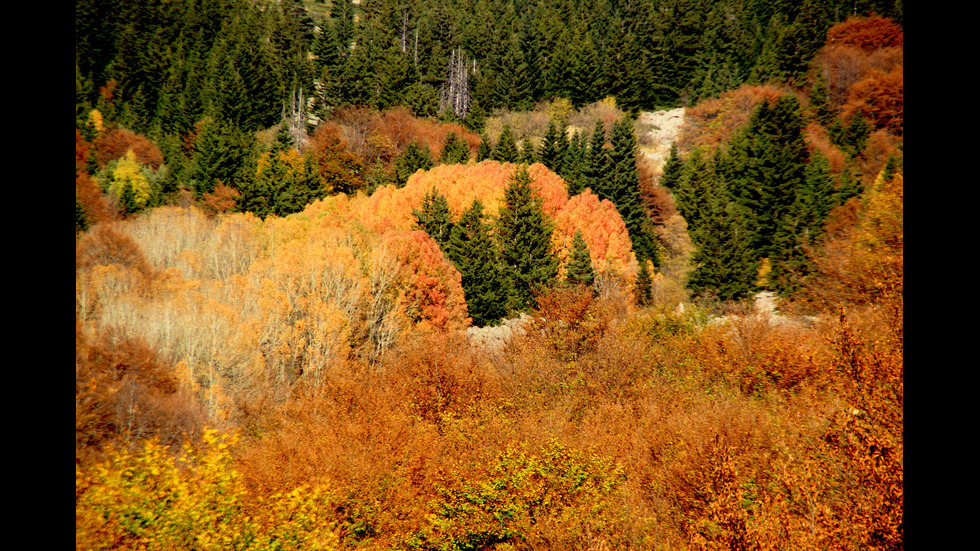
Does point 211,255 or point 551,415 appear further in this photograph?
point 211,255

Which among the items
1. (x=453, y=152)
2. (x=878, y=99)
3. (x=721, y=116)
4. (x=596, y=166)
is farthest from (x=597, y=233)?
(x=878, y=99)

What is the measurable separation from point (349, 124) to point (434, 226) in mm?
33167

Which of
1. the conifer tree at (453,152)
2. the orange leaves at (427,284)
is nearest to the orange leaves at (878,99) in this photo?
the conifer tree at (453,152)

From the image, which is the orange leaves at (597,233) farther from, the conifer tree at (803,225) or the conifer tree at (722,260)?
→ the conifer tree at (803,225)

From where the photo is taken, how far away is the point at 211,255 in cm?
4016

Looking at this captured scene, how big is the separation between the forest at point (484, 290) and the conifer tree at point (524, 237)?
1.30 ft

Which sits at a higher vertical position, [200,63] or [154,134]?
[200,63]

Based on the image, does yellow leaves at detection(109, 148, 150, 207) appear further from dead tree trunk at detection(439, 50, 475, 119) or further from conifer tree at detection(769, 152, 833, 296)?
conifer tree at detection(769, 152, 833, 296)

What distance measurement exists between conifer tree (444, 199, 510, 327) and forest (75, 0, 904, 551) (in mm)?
370

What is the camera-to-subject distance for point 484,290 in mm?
50656

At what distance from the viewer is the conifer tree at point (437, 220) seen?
53.2 meters

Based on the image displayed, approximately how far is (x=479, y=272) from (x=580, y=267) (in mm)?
9987
